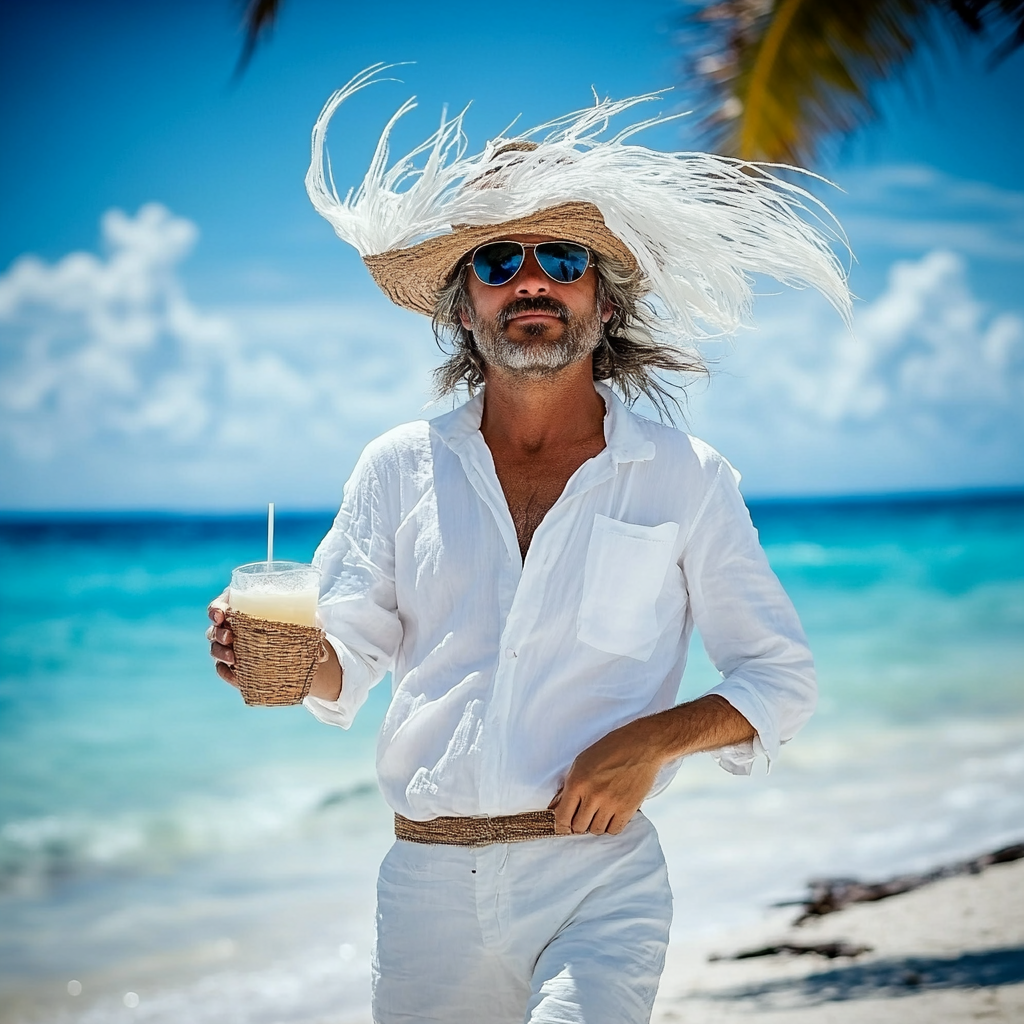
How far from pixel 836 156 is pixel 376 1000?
4.95m

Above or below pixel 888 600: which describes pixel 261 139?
above

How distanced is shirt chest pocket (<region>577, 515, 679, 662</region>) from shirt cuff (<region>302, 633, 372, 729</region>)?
0.49m

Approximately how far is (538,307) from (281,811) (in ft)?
27.8

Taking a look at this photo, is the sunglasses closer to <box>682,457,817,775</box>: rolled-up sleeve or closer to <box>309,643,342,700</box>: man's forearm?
<box>682,457,817,775</box>: rolled-up sleeve

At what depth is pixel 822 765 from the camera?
37.1 feet

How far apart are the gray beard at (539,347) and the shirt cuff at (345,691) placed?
2.34 ft

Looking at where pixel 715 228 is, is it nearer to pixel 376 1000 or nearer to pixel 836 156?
pixel 376 1000

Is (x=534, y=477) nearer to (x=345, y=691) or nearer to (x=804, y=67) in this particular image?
(x=345, y=691)

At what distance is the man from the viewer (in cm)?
255

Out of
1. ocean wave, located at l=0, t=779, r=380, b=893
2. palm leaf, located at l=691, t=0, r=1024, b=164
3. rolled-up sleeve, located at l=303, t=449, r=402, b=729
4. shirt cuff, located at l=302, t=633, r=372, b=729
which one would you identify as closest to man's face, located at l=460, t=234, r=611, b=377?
rolled-up sleeve, located at l=303, t=449, r=402, b=729

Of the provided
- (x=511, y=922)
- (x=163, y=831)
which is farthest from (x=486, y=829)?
(x=163, y=831)

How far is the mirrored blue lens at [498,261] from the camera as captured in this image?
293 centimetres

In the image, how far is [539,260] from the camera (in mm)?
2934

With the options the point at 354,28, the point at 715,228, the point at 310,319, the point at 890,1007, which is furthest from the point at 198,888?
the point at 310,319
